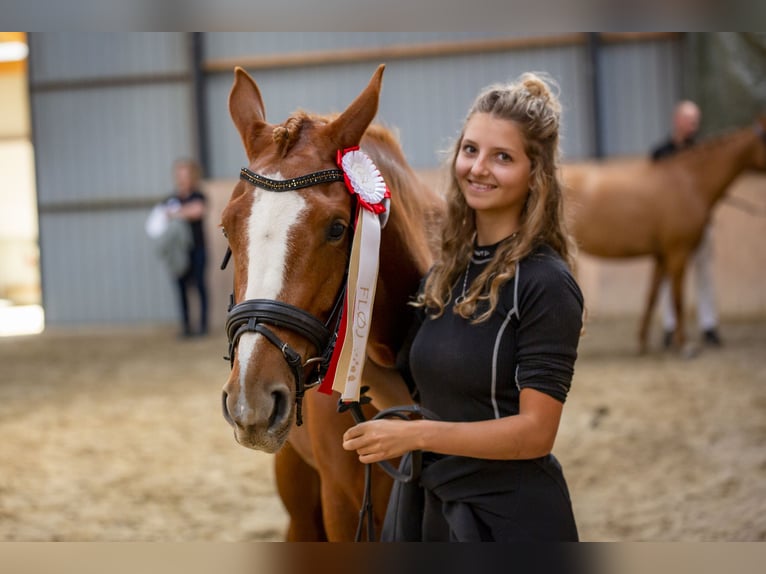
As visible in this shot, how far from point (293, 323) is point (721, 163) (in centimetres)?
592

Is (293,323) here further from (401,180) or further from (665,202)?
(665,202)

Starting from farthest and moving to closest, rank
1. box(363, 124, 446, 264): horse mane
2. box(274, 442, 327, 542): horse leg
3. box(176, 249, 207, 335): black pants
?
box(176, 249, 207, 335): black pants < box(274, 442, 327, 542): horse leg < box(363, 124, 446, 264): horse mane

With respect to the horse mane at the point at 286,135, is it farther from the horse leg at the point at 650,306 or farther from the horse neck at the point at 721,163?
the horse neck at the point at 721,163

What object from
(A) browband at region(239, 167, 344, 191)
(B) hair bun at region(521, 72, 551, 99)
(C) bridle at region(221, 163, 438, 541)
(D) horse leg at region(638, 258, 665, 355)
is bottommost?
(D) horse leg at region(638, 258, 665, 355)

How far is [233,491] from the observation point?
3.84m

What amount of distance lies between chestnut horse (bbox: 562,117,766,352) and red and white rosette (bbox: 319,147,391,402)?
503 centimetres

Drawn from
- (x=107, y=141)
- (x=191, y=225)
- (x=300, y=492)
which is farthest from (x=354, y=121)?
(x=107, y=141)

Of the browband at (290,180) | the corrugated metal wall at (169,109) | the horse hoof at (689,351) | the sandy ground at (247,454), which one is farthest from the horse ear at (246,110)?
the corrugated metal wall at (169,109)

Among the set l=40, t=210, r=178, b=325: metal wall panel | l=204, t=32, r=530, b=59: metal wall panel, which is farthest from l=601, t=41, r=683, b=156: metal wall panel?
l=40, t=210, r=178, b=325: metal wall panel

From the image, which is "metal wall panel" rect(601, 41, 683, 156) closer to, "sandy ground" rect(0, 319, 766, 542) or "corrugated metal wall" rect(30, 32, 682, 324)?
"corrugated metal wall" rect(30, 32, 682, 324)

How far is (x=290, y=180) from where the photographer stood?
1.35m

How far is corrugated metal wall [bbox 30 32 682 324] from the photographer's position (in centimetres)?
897

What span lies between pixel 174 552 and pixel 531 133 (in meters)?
0.91

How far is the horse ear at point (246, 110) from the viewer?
1.49 meters
